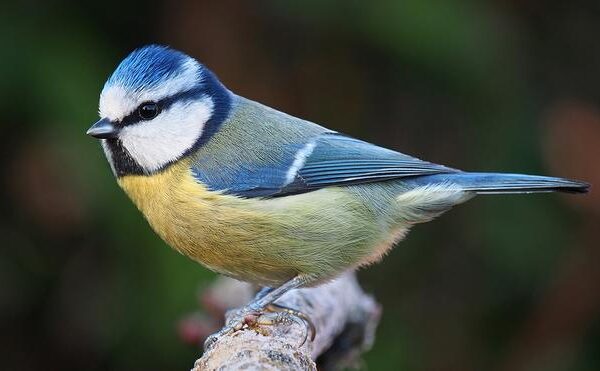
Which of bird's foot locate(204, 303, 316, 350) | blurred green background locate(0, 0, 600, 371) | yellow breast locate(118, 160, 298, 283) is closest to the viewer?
bird's foot locate(204, 303, 316, 350)

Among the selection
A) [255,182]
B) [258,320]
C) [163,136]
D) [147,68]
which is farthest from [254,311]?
[147,68]

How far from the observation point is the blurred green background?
8.96 feet

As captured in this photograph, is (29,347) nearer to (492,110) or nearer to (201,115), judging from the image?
(201,115)

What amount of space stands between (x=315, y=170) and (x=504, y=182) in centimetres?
41

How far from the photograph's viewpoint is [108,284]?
9.62 ft

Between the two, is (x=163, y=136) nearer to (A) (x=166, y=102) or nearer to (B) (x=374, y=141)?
(A) (x=166, y=102)

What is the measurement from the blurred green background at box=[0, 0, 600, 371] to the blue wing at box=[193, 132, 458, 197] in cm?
71

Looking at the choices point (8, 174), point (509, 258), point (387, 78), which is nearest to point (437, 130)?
point (387, 78)

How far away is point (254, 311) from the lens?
1.91 meters

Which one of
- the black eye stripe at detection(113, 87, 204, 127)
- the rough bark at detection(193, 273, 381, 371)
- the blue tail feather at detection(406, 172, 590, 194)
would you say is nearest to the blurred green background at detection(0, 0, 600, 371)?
the rough bark at detection(193, 273, 381, 371)

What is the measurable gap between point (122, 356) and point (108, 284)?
252 millimetres

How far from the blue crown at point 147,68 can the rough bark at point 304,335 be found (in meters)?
0.55

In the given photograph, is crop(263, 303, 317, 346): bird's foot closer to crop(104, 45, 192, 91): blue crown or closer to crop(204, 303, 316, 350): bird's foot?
crop(204, 303, 316, 350): bird's foot

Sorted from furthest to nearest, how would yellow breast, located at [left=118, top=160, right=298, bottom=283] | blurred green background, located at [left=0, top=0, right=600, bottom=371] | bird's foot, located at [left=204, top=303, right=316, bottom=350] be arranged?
blurred green background, located at [left=0, top=0, right=600, bottom=371], yellow breast, located at [left=118, top=160, right=298, bottom=283], bird's foot, located at [left=204, top=303, right=316, bottom=350]
